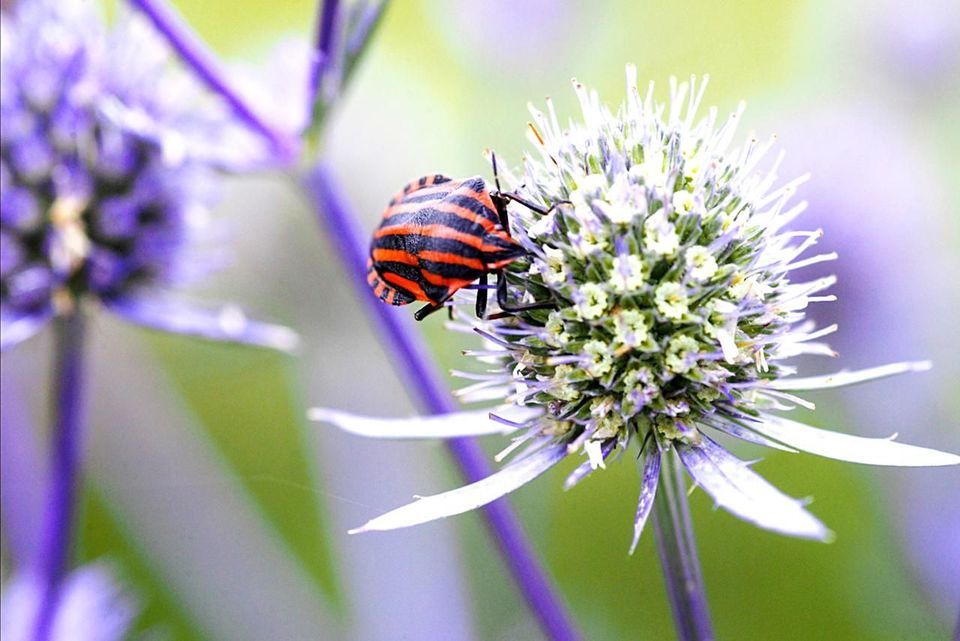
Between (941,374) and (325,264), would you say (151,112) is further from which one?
(941,374)

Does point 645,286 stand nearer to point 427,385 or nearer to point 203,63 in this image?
point 427,385

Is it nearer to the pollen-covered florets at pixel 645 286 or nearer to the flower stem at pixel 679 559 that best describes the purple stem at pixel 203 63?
the pollen-covered florets at pixel 645 286

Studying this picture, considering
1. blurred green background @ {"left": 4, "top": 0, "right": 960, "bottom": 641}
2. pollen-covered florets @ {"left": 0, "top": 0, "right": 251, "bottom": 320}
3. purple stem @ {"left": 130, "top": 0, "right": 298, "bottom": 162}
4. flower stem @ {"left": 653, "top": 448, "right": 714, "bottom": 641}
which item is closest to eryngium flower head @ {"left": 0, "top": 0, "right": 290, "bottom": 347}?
pollen-covered florets @ {"left": 0, "top": 0, "right": 251, "bottom": 320}

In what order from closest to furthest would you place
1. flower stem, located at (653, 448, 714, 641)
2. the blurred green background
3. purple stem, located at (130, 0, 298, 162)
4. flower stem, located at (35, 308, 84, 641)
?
flower stem, located at (653, 448, 714, 641) < purple stem, located at (130, 0, 298, 162) < flower stem, located at (35, 308, 84, 641) < the blurred green background

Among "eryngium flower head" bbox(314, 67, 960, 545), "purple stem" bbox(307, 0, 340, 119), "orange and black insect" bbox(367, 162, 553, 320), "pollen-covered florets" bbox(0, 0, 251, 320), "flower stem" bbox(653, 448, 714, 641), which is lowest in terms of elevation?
"flower stem" bbox(653, 448, 714, 641)

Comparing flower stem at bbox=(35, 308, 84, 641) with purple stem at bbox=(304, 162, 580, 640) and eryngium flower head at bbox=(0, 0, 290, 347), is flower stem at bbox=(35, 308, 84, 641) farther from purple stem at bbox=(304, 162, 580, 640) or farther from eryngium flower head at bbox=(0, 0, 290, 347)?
purple stem at bbox=(304, 162, 580, 640)

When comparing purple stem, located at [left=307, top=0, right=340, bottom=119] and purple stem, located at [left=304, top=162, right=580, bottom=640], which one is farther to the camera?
purple stem, located at [left=307, top=0, right=340, bottom=119]
